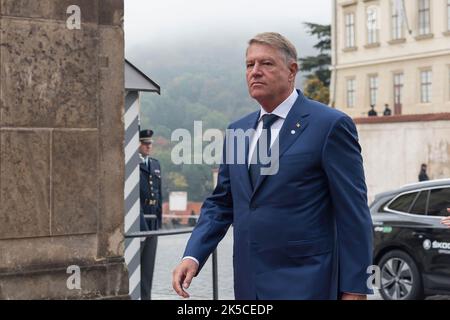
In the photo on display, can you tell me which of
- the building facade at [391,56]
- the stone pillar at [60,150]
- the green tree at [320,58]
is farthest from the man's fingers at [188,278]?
the green tree at [320,58]

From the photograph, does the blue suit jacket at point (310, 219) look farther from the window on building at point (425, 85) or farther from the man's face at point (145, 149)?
the window on building at point (425, 85)

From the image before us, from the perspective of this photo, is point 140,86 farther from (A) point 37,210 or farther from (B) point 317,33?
(B) point 317,33

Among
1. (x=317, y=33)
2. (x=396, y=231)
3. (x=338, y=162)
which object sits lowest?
(x=396, y=231)

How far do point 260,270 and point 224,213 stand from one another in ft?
1.36

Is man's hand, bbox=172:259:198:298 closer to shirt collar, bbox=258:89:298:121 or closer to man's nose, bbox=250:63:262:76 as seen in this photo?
shirt collar, bbox=258:89:298:121

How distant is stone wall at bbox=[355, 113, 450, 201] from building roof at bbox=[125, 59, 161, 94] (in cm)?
3654

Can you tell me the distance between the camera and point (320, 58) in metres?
76.7

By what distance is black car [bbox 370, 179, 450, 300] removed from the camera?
488 inches

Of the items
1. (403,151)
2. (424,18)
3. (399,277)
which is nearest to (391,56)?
(424,18)

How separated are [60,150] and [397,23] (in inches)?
2255

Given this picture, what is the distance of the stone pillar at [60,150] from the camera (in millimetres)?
6295

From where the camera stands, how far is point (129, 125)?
29.9 feet

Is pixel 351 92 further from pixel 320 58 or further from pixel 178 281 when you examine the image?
pixel 178 281
